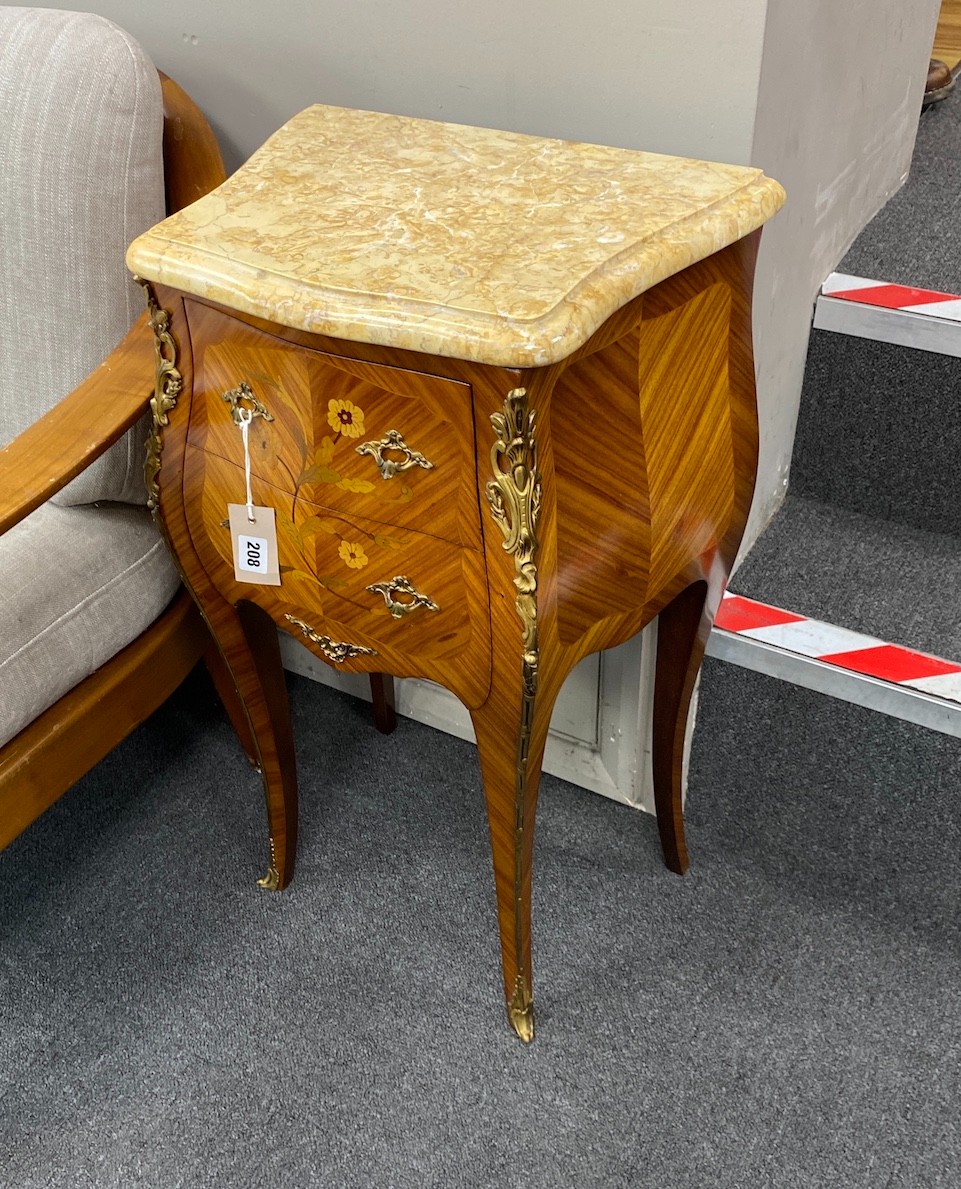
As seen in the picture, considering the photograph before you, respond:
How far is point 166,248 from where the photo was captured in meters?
0.82

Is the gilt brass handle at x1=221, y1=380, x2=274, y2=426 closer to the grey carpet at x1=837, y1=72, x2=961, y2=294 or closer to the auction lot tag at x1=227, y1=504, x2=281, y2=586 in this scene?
the auction lot tag at x1=227, y1=504, x2=281, y2=586

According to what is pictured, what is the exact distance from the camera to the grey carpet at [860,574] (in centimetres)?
122

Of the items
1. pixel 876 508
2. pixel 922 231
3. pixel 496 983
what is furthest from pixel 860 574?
pixel 496 983

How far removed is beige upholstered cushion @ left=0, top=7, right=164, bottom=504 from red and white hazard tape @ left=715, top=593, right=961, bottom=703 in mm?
679

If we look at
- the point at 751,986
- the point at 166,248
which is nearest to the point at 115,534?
the point at 166,248

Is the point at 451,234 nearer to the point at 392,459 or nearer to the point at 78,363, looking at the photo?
the point at 392,459

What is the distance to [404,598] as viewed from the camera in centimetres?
87

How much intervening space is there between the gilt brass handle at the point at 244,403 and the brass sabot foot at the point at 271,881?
0.63m

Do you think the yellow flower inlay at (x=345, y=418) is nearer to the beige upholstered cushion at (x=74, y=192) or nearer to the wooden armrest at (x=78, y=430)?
the wooden armrest at (x=78, y=430)

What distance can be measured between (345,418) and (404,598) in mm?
152

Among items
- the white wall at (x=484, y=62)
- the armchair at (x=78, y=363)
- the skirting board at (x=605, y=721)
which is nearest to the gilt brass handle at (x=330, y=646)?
the armchair at (x=78, y=363)

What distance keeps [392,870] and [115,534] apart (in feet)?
1.71

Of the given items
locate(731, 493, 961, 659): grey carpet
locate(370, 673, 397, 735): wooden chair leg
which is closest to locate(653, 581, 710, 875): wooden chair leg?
locate(731, 493, 961, 659): grey carpet

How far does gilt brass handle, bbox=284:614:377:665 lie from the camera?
94cm
